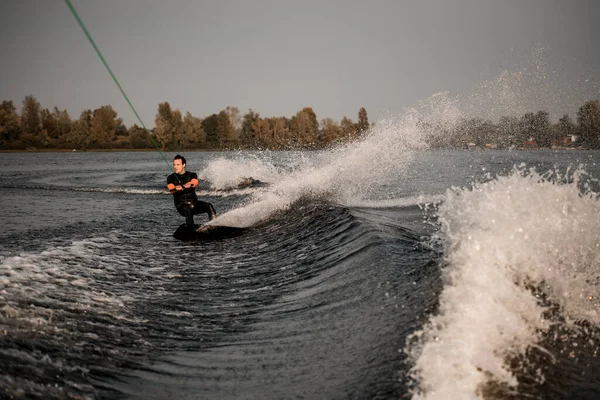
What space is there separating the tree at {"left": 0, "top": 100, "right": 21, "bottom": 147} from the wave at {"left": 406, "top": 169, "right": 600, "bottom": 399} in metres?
159

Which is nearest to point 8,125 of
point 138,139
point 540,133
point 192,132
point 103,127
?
point 103,127

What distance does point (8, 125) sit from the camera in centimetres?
14188

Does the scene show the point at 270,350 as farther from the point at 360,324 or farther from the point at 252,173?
the point at 252,173

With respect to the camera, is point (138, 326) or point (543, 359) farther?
point (138, 326)

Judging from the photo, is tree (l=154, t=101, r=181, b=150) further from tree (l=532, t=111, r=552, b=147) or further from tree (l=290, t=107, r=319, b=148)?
tree (l=532, t=111, r=552, b=147)

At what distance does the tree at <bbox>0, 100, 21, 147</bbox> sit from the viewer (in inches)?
5502

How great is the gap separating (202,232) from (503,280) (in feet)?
29.1

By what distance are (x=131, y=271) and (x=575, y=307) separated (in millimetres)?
7226

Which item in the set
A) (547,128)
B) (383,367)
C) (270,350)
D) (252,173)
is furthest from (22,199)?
(547,128)

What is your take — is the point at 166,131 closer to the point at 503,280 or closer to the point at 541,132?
the point at 541,132

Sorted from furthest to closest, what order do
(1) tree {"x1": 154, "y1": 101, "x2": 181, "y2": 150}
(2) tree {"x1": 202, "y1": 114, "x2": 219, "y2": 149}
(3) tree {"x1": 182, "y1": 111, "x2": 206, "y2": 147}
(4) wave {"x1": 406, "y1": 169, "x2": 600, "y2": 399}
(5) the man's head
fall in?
(2) tree {"x1": 202, "y1": 114, "x2": 219, "y2": 149}, (3) tree {"x1": 182, "y1": 111, "x2": 206, "y2": 147}, (1) tree {"x1": 154, "y1": 101, "x2": 181, "y2": 150}, (5) the man's head, (4) wave {"x1": 406, "y1": 169, "x2": 600, "y2": 399}

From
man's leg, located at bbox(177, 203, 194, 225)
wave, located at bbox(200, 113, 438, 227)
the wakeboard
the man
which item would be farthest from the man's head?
wave, located at bbox(200, 113, 438, 227)

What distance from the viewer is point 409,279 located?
264 inches

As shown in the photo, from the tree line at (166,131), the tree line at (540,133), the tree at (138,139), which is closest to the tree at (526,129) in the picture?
the tree line at (540,133)
